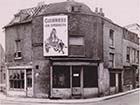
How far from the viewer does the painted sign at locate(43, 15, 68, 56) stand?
4857 mm

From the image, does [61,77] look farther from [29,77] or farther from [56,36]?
[56,36]

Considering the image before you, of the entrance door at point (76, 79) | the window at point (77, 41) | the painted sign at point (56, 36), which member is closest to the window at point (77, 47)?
the window at point (77, 41)

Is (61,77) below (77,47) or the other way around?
below

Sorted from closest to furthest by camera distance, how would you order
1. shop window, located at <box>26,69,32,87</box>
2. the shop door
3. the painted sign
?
the painted sign, the shop door, shop window, located at <box>26,69,32,87</box>

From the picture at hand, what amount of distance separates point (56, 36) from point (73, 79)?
0.97 meters

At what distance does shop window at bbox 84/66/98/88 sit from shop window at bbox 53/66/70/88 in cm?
35

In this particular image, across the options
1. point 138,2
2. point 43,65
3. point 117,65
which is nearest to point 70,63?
point 43,65

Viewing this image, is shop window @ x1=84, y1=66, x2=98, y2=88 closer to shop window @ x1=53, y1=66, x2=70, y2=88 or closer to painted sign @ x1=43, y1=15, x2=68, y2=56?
shop window @ x1=53, y1=66, x2=70, y2=88

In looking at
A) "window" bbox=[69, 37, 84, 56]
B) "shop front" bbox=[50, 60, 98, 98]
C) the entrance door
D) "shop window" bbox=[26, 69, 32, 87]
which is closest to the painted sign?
"window" bbox=[69, 37, 84, 56]

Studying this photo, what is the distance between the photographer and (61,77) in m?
5.43

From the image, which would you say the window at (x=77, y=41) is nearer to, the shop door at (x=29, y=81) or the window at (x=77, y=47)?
the window at (x=77, y=47)

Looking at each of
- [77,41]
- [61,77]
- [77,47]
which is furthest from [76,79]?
[77,41]

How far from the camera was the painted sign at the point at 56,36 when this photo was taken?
4.86 metres

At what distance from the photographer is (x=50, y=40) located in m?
5.05
